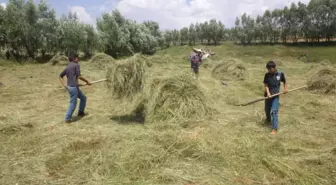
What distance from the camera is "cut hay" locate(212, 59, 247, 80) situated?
1499 centimetres

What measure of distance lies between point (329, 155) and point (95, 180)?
374cm

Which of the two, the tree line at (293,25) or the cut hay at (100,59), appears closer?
the cut hay at (100,59)

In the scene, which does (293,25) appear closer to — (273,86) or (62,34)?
(62,34)

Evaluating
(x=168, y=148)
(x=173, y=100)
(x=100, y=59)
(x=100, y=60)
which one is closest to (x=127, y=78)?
(x=173, y=100)

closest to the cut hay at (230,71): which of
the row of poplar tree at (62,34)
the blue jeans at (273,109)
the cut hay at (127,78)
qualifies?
the blue jeans at (273,109)

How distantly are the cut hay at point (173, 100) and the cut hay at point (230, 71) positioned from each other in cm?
818

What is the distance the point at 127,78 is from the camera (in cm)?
697

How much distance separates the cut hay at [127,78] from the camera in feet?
22.7

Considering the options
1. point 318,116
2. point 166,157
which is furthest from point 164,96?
point 318,116

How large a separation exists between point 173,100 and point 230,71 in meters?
8.92

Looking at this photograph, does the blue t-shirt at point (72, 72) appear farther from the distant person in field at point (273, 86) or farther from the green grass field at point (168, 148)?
the distant person in field at point (273, 86)

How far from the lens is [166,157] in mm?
4980

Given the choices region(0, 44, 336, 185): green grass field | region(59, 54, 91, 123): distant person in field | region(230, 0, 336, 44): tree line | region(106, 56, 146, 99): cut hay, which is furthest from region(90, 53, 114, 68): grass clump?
region(230, 0, 336, 44): tree line

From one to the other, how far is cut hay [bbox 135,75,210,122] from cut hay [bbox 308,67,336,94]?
597 cm
